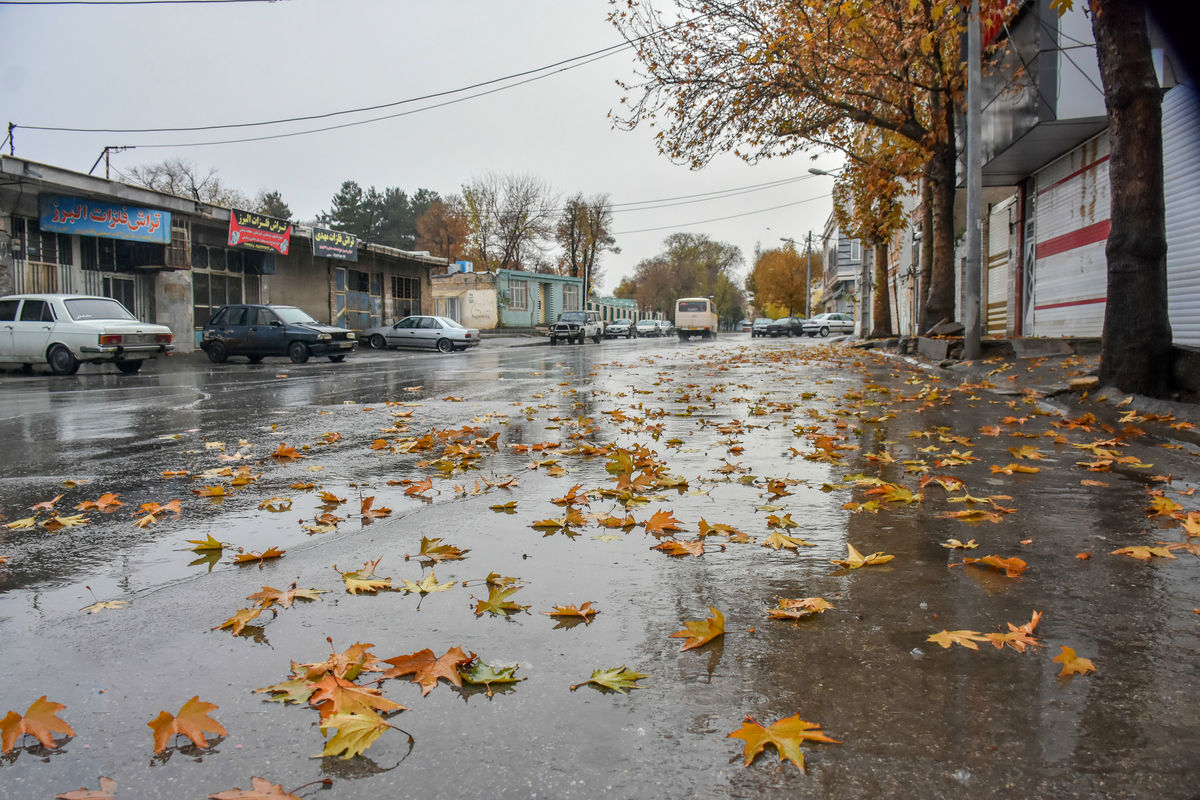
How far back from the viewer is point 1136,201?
27.5ft

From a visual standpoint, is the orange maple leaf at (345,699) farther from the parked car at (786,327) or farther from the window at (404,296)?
the parked car at (786,327)

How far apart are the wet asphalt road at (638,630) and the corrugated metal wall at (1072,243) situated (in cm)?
1178

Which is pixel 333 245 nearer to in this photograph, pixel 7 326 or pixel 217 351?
pixel 217 351

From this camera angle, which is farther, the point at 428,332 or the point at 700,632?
the point at 428,332

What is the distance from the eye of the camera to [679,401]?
418 inches

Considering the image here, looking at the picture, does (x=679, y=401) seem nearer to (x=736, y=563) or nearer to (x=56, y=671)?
(x=736, y=563)

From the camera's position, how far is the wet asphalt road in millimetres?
1932

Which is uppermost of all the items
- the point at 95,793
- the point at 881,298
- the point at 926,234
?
the point at 926,234

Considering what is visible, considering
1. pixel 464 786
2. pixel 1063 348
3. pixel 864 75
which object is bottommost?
pixel 464 786

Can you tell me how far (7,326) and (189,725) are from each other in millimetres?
19947

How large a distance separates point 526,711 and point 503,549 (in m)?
1.59

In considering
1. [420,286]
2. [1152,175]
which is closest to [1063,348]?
[1152,175]

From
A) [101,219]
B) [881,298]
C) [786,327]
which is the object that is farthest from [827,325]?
[101,219]

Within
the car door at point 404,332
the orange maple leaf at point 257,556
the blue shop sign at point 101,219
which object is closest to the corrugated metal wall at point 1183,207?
the orange maple leaf at point 257,556
